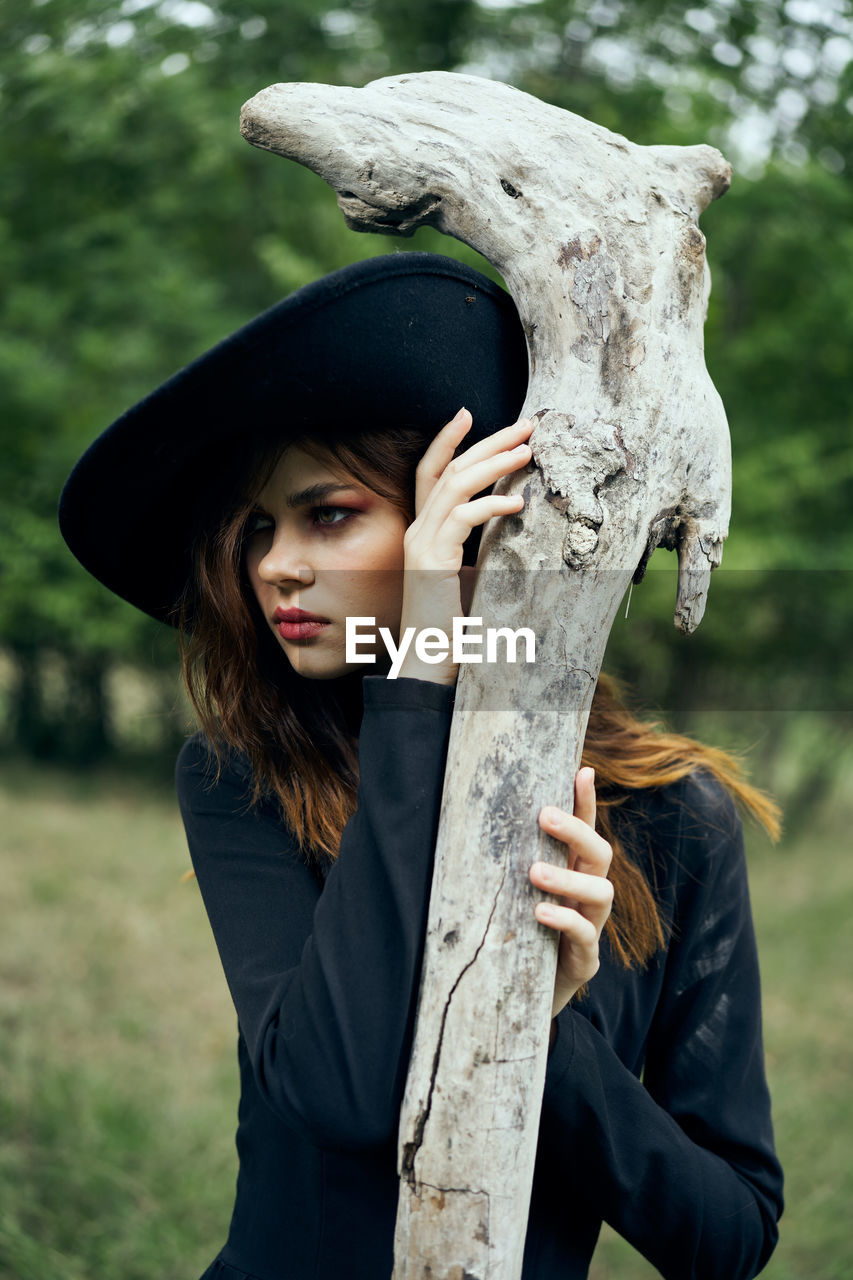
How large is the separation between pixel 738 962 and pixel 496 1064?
658 mm

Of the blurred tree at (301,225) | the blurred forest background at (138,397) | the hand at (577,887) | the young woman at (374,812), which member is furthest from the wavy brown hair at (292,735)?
the blurred tree at (301,225)

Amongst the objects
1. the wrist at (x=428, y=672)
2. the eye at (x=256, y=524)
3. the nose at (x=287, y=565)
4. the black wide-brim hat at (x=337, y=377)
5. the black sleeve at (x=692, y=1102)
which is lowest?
the black sleeve at (x=692, y=1102)

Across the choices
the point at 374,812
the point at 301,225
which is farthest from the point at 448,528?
the point at 301,225

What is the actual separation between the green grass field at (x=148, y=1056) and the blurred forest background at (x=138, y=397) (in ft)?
0.06

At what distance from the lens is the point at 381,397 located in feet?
4.68

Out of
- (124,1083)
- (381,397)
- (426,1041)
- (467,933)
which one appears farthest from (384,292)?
(124,1083)

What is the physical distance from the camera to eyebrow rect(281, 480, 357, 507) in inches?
58.5

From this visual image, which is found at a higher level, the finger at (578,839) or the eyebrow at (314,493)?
the eyebrow at (314,493)

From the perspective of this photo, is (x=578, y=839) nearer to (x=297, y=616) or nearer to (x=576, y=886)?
(x=576, y=886)

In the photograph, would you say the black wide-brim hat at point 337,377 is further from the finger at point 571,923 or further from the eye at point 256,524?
the finger at point 571,923

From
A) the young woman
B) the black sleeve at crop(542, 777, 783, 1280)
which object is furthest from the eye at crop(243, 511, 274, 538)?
the black sleeve at crop(542, 777, 783, 1280)

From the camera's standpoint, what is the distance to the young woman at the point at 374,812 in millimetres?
1318

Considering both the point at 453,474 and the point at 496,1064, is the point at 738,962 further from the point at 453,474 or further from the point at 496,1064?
the point at 453,474

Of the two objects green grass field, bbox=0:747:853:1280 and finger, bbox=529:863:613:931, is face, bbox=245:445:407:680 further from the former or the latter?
green grass field, bbox=0:747:853:1280
